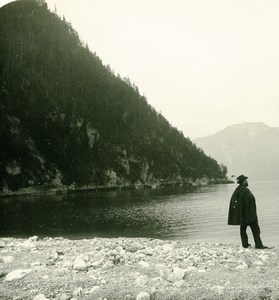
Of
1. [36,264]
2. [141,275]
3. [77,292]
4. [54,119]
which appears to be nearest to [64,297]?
[77,292]

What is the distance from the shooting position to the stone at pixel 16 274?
10.0 m

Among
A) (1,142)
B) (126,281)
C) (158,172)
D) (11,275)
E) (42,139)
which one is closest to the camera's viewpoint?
(126,281)

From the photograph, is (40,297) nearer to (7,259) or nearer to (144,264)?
(144,264)

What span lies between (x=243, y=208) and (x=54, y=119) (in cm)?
15213

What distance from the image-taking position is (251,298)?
7.85 meters

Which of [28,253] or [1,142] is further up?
[1,142]

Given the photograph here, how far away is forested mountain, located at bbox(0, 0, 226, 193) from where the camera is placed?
141 meters

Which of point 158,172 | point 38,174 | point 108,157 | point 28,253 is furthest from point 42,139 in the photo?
point 28,253

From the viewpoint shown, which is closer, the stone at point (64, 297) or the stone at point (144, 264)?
the stone at point (64, 297)

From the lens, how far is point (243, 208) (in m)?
13.7

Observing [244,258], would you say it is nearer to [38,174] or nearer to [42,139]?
[38,174]

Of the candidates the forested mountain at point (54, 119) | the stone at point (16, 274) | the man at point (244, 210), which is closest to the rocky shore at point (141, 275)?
the stone at point (16, 274)

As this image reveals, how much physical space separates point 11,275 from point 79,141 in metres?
160

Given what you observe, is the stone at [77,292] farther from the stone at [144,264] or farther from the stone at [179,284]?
the stone at [144,264]
